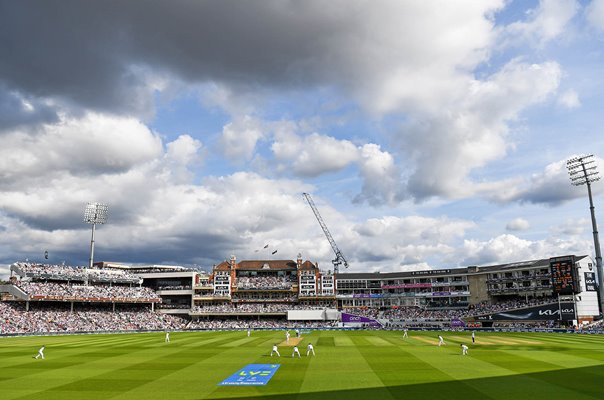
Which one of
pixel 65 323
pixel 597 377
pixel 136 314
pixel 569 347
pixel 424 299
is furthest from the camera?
pixel 424 299

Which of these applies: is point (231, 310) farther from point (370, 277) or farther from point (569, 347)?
point (569, 347)

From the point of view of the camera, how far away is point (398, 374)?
3038 cm

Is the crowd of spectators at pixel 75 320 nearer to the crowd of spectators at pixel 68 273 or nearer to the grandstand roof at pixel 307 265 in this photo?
the crowd of spectators at pixel 68 273

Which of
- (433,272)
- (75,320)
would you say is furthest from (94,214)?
(433,272)

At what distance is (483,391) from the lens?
24484 millimetres

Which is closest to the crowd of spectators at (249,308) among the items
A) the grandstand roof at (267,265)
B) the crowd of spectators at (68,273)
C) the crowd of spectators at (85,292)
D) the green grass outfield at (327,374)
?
the crowd of spectators at (85,292)

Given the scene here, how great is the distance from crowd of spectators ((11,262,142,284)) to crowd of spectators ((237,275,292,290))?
27.8 metres

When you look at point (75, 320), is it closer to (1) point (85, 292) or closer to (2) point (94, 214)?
(1) point (85, 292)

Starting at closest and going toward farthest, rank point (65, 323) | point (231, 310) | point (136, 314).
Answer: point (65, 323)
point (136, 314)
point (231, 310)

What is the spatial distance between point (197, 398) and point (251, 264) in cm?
10828

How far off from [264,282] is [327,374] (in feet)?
306

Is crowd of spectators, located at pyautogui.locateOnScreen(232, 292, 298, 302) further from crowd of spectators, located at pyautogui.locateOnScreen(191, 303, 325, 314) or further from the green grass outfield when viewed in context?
the green grass outfield

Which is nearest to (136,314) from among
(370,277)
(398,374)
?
(370,277)

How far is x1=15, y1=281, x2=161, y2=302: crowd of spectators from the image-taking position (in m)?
92.4
